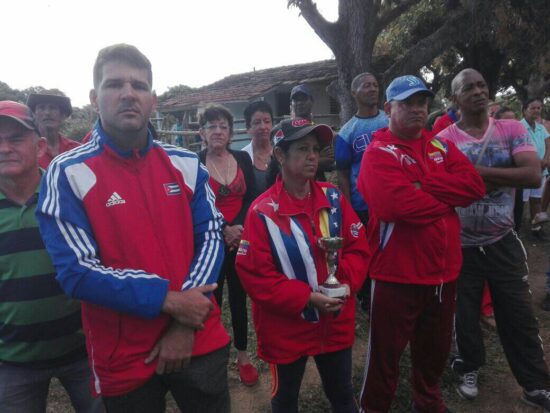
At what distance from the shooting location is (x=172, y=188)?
176cm

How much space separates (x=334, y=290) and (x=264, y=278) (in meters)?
0.37

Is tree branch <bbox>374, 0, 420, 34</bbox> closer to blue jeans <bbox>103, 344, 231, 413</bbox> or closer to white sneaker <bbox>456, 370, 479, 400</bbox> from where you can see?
white sneaker <bbox>456, 370, 479, 400</bbox>

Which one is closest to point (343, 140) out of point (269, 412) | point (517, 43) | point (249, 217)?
point (249, 217)

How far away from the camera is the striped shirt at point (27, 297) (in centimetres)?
194

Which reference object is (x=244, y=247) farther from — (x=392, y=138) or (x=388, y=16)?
(x=388, y=16)

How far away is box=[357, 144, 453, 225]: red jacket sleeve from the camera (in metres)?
2.37

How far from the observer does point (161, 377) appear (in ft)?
5.50

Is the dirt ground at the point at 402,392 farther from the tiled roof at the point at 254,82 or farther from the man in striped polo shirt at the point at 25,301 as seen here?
the tiled roof at the point at 254,82

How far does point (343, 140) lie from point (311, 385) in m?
2.24

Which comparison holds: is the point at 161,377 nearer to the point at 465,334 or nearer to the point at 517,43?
the point at 465,334

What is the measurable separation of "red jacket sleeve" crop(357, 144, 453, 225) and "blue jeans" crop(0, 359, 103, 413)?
189 centimetres

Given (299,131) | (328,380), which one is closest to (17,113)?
(299,131)

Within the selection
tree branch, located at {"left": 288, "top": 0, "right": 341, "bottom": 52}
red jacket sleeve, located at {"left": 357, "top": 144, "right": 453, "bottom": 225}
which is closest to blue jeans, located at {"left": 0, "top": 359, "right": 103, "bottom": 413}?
red jacket sleeve, located at {"left": 357, "top": 144, "right": 453, "bottom": 225}

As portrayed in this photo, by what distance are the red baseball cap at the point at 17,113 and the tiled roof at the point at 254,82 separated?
1388cm
